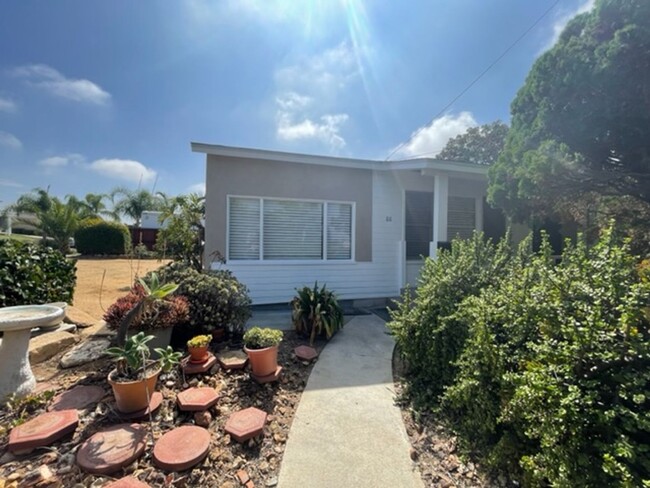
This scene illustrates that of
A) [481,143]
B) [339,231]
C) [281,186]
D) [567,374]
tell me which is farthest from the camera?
[481,143]

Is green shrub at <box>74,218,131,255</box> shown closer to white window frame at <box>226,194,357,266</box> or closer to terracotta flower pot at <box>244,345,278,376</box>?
white window frame at <box>226,194,357,266</box>

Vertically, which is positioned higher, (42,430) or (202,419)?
(42,430)

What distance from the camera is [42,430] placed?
7.22ft

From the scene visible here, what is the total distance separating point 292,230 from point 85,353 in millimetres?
4695

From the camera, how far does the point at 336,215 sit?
7.64m

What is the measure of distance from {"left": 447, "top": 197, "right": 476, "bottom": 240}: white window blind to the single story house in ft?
1.06

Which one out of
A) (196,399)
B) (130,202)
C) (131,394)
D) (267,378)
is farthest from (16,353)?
(130,202)

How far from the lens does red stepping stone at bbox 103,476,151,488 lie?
5.92 feet

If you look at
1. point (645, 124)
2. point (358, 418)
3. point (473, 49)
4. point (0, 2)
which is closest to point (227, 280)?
point (358, 418)

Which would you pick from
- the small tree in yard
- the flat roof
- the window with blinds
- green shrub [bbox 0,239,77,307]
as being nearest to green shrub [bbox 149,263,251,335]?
green shrub [bbox 0,239,77,307]

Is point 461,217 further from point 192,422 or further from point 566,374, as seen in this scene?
point 192,422

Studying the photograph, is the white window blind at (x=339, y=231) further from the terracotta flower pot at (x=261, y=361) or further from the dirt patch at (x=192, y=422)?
the terracotta flower pot at (x=261, y=361)

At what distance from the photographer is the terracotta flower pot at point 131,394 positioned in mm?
2479

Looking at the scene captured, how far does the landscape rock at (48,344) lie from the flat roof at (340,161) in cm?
425
